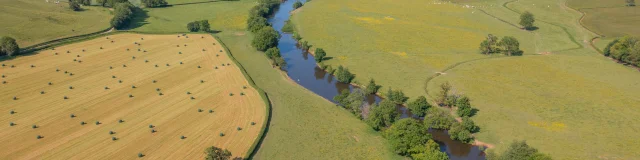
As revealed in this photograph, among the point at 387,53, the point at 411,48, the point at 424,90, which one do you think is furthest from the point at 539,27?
the point at 424,90

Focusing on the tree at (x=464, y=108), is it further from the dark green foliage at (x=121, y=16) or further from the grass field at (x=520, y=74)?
the dark green foliage at (x=121, y=16)

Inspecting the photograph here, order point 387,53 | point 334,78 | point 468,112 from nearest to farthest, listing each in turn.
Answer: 1. point 468,112
2. point 334,78
3. point 387,53


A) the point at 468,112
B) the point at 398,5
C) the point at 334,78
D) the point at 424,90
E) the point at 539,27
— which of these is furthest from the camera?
the point at 398,5

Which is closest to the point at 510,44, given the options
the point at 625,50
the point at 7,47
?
the point at 625,50

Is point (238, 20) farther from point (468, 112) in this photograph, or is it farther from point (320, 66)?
point (468, 112)

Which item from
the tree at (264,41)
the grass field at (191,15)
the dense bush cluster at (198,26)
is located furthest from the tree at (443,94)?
Result: the grass field at (191,15)

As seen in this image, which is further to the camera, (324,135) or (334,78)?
(334,78)

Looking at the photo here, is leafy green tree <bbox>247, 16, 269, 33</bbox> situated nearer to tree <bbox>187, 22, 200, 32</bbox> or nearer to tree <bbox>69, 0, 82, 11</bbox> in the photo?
tree <bbox>187, 22, 200, 32</bbox>

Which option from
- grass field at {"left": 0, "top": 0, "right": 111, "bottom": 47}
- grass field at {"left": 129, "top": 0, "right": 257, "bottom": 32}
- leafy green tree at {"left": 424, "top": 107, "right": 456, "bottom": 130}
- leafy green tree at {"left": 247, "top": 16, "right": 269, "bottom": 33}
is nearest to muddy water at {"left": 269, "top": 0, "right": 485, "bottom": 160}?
leafy green tree at {"left": 424, "top": 107, "right": 456, "bottom": 130}
